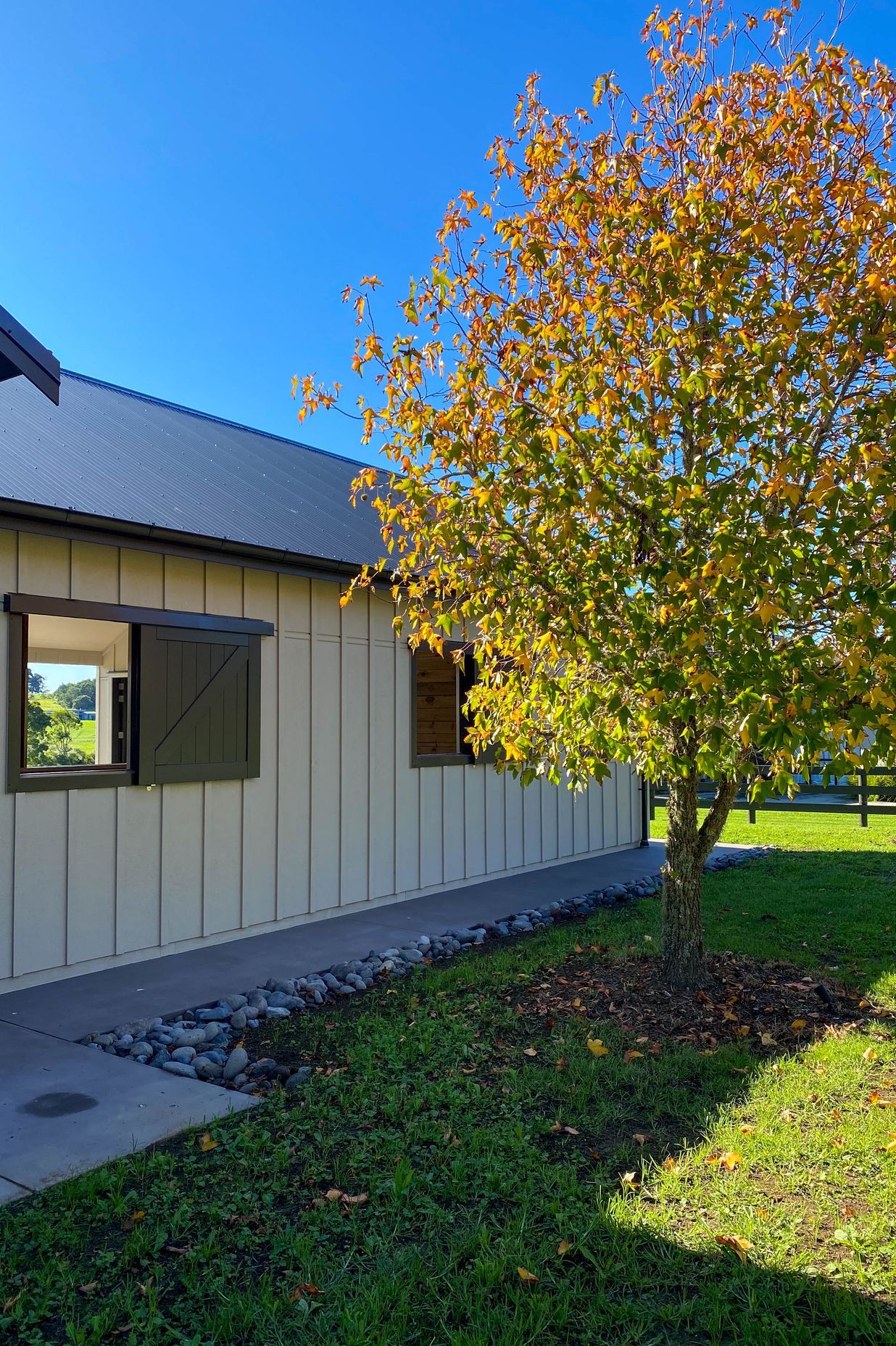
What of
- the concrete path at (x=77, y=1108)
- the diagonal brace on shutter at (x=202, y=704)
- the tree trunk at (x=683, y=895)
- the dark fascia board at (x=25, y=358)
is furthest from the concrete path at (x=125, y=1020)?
the dark fascia board at (x=25, y=358)

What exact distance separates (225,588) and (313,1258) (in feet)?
15.1

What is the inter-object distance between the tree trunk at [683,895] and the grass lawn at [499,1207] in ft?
2.27

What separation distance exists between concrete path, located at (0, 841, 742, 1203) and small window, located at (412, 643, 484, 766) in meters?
1.39

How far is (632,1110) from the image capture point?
3.44 m

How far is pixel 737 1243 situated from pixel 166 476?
602 cm

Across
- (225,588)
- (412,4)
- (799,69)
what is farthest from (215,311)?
(799,69)

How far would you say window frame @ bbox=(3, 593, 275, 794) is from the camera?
502 cm

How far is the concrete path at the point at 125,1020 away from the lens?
319 cm

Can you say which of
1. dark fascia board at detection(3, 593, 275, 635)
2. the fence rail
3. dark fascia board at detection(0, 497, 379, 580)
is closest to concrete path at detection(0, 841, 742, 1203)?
dark fascia board at detection(3, 593, 275, 635)

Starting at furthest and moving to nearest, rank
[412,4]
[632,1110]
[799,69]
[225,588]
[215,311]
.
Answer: [215,311] → [412,4] → [225,588] → [799,69] → [632,1110]

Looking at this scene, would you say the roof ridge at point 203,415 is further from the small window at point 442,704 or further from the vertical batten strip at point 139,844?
the vertical batten strip at point 139,844

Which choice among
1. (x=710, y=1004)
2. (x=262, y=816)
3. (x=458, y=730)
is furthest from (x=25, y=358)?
(x=458, y=730)

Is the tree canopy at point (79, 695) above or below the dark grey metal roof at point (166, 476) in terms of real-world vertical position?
below

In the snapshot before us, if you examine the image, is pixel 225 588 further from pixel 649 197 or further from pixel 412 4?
pixel 412 4
